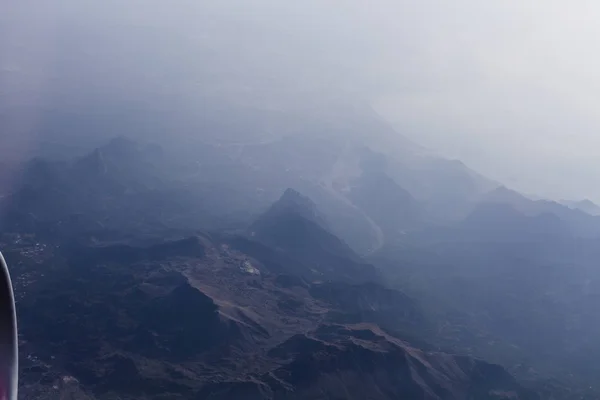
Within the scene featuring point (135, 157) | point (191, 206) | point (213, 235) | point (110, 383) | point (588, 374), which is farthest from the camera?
point (135, 157)

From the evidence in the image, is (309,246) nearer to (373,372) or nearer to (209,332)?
(209,332)

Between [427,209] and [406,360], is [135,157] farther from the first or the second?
[406,360]

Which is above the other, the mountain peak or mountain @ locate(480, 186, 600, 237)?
mountain @ locate(480, 186, 600, 237)

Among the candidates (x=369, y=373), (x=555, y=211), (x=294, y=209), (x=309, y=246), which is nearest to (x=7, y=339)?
(x=369, y=373)

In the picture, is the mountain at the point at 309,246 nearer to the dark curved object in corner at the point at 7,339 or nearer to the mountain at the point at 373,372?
the mountain at the point at 373,372

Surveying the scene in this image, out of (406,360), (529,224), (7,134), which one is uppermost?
(529,224)

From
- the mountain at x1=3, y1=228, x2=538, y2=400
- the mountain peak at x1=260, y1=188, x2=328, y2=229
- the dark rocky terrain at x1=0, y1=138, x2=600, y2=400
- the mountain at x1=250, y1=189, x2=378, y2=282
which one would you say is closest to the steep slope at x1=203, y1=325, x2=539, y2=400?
the mountain at x1=3, y1=228, x2=538, y2=400

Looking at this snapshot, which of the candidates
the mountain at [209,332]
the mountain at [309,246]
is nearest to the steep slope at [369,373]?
the mountain at [209,332]

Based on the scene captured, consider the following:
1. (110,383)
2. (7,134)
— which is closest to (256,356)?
(110,383)

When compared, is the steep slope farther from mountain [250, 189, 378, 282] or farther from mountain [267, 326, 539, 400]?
mountain [250, 189, 378, 282]
